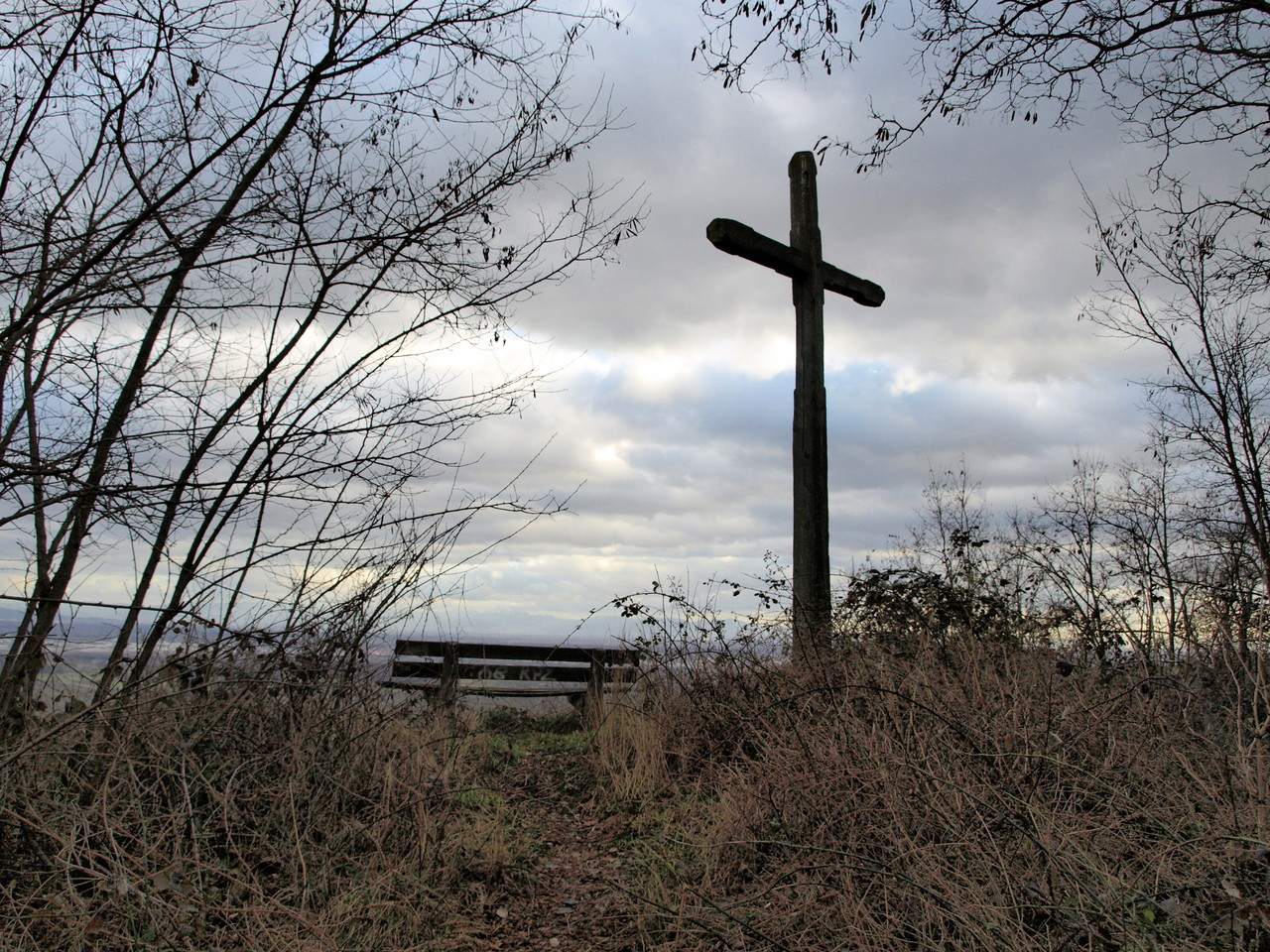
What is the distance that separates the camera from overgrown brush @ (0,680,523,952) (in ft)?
9.36

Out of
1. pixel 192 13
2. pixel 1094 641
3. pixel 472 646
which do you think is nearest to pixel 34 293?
pixel 192 13

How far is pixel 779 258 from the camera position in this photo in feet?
21.7

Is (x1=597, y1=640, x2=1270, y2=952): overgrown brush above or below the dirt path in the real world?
above

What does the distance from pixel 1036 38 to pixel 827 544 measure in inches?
142

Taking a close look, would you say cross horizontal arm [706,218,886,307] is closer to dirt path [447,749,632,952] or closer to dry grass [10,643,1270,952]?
dry grass [10,643,1270,952]

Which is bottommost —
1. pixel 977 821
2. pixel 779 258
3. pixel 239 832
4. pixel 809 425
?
pixel 239 832

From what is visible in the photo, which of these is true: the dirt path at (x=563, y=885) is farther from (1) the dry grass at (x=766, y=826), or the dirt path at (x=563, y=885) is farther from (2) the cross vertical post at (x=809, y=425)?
(2) the cross vertical post at (x=809, y=425)

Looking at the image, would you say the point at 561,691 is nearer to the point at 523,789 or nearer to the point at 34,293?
the point at 523,789

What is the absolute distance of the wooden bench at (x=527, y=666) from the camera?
24.5ft

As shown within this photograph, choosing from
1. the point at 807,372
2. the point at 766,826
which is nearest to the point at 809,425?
the point at 807,372

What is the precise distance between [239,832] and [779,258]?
17.6ft

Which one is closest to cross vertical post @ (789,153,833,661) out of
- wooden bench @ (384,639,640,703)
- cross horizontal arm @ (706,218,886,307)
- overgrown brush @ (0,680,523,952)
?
cross horizontal arm @ (706,218,886,307)

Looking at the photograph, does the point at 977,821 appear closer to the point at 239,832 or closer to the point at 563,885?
the point at 563,885

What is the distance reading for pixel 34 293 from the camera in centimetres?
335
